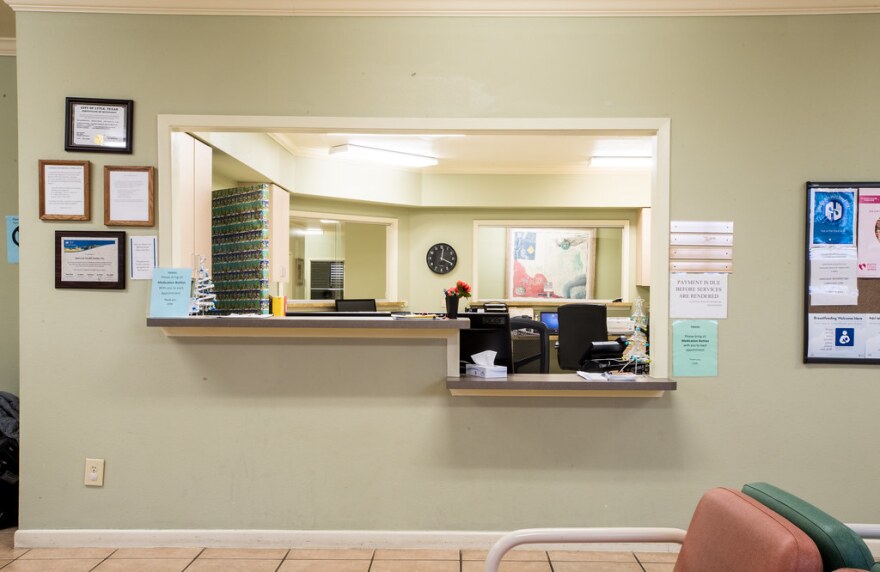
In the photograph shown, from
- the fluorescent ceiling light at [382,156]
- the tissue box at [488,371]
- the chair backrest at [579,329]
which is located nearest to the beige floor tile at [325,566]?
the tissue box at [488,371]

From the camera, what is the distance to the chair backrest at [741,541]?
114 cm

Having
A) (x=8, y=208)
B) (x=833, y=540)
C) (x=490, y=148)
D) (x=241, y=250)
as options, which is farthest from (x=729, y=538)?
(x=490, y=148)

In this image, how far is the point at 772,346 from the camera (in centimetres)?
268

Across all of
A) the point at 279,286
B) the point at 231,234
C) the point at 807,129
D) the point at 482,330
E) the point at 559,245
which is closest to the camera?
the point at 807,129

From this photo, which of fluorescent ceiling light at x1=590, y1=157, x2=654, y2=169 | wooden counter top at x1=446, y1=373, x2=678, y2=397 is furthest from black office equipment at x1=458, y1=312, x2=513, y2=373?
fluorescent ceiling light at x1=590, y1=157, x2=654, y2=169

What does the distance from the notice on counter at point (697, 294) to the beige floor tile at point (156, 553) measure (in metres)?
2.50

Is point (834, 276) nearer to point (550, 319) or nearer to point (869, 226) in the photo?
point (869, 226)

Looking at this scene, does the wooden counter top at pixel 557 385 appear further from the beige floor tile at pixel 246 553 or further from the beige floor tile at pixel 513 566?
the beige floor tile at pixel 246 553

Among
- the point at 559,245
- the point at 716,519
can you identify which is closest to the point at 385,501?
the point at 716,519

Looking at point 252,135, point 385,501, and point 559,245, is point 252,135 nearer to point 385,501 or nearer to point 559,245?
point 385,501

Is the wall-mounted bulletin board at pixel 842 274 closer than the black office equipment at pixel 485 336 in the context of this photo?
Yes

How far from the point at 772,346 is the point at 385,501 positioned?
1986 millimetres

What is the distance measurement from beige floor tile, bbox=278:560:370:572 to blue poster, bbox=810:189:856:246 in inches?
101

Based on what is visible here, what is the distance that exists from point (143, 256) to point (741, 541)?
2.61 metres
